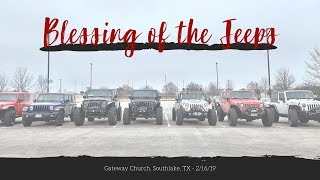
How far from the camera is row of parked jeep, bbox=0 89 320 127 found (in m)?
16.5

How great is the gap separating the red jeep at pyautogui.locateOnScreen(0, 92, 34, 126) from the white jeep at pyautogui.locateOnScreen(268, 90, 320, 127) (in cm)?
1421

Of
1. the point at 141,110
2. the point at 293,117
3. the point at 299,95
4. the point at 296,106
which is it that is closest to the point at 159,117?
the point at 141,110

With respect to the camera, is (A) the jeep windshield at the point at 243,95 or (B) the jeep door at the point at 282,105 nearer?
(B) the jeep door at the point at 282,105

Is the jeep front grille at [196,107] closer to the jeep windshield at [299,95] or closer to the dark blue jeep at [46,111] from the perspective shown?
the jeep windshield at [299,95]

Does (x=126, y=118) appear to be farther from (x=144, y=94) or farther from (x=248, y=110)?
(x=248, y=110)

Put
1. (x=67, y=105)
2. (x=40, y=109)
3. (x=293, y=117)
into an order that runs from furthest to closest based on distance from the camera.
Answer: (x=67, y=105) → (x=40, y=109) → (x=293, y=117)

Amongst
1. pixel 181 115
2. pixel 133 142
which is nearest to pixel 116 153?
pixel 133 142

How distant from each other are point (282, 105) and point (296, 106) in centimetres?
155

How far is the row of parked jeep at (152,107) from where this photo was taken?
1645 centimetres

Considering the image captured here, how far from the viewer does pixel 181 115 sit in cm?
1692

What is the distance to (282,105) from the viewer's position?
59.3 feet

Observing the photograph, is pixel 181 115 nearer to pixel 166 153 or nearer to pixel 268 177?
pixel 166 153

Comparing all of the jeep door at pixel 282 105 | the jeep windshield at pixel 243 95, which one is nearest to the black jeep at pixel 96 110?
the jeep windshield at pixel 243 95

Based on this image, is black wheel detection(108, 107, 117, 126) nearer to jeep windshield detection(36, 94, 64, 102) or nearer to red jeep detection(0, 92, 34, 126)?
jeep windshield detection(36, 94, 64, 102)
